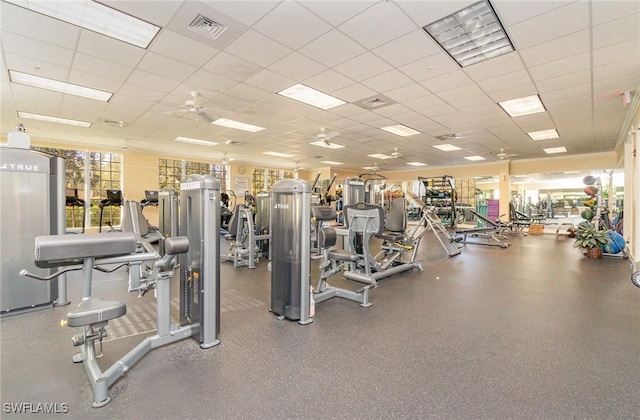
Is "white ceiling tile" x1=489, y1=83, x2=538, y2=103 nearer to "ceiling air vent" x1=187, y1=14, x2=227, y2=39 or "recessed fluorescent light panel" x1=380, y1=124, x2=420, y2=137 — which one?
"recessed fluorescent light panel" x1=380, y1=124, x2=420, y2=137

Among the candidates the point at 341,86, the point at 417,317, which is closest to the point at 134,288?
the point at 417,317

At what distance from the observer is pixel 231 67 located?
156 inches

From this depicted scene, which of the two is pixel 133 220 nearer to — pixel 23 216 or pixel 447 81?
pixel 23 216

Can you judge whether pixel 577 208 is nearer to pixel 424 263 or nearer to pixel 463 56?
pixel 424 263

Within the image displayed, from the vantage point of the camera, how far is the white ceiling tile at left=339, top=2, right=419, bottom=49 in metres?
2.79

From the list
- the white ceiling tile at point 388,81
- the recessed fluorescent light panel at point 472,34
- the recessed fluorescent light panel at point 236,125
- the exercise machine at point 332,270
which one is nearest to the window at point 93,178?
the recessed fluorescent light panel at point 236,125

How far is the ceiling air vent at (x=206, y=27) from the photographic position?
298 cm

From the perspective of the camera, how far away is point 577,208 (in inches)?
618

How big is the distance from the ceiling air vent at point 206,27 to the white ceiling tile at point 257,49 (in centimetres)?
21

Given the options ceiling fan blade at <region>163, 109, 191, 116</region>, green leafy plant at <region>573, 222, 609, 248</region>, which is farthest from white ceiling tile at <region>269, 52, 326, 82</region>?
green leafy plant at <region>573, 222, 609, 248</region>

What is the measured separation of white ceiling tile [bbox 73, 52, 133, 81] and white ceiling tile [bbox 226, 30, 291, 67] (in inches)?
66.5

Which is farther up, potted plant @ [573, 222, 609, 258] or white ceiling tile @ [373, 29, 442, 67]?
white ceiling tile @ [373, 29, 442, 67]

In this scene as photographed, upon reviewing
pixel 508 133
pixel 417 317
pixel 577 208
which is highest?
pixel 508 133

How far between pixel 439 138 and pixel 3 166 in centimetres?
839
